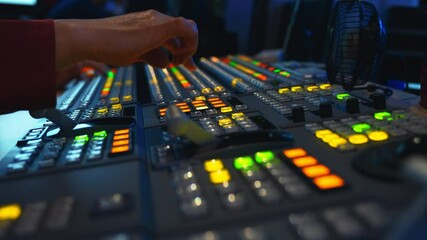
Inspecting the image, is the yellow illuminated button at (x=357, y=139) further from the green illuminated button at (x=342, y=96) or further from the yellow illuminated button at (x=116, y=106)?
the yellow illuminated button at (x=116, y=106)

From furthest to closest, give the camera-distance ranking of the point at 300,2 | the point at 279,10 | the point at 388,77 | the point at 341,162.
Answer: the point at 279,10, the point at 300,2, the point at 388,77, the point at 341,162

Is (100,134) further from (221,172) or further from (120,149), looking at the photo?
(221,172)

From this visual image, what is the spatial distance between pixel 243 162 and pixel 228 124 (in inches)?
6.4

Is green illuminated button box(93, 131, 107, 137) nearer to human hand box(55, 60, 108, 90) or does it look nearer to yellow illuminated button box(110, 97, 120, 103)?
yellow illuminated button box(110, 97, 120, 103)

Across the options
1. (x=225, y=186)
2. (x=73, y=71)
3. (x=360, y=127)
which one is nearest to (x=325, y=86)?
(x=360, y=127)

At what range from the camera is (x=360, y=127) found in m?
0.55

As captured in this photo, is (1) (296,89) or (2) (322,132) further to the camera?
(1) (296,89)

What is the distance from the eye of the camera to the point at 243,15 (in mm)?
2158

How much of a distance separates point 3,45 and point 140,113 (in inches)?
10.7

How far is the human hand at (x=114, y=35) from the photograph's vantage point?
688 millimetres

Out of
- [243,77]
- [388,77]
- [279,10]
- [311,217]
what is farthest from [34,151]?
[279,10]

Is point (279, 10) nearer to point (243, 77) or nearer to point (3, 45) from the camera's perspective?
point (243, 77)

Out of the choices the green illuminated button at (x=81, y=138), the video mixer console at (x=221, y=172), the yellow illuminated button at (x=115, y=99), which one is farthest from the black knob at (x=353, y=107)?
the yellow illuminated button at (x=115, y=99)

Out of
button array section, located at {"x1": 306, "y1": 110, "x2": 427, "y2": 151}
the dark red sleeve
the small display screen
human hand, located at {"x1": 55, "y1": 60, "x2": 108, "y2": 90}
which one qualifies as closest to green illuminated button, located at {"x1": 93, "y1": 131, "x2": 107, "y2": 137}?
the dark red sleeve
